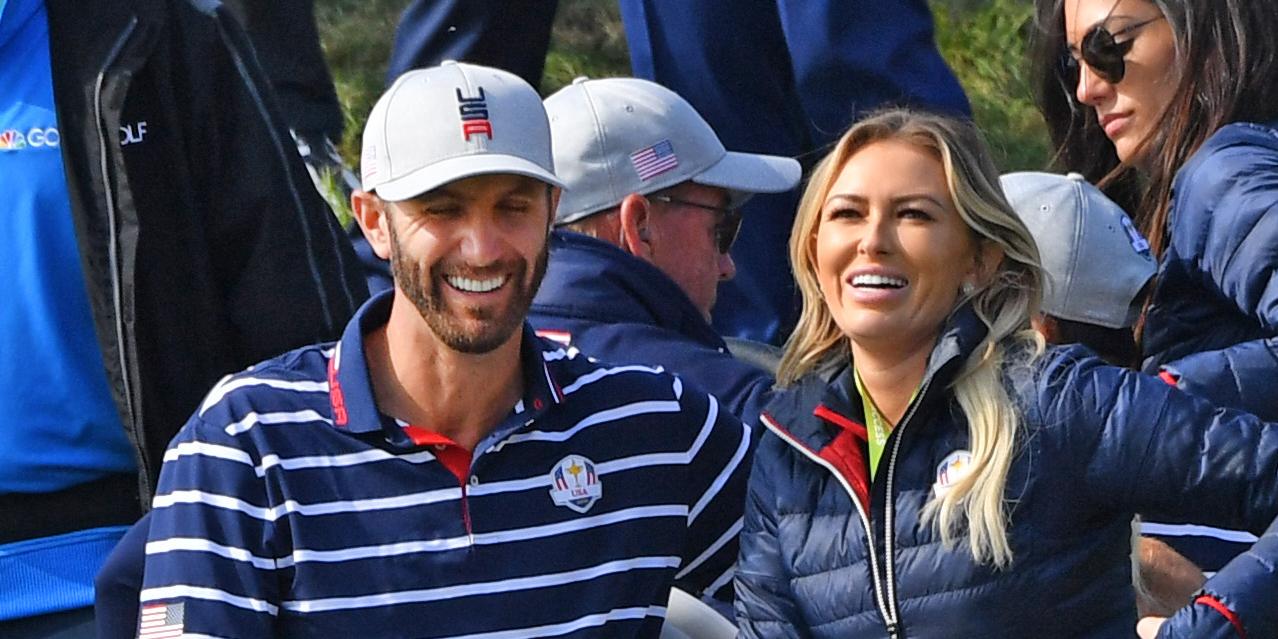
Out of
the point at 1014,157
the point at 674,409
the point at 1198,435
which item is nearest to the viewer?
the point at 1198,435

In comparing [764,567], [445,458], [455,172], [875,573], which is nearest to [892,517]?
[875,573]

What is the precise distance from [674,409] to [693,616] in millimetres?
323

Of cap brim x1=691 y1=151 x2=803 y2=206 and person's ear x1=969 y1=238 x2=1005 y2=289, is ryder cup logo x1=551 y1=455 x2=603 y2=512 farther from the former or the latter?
cap brim x1=691 y1=151 x2=803 y2=206

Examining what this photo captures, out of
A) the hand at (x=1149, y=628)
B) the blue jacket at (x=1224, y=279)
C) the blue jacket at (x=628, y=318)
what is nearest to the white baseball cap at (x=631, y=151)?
the blue jacket at (x=628, y=318)

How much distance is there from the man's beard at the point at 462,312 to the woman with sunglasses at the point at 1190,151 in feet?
3.49

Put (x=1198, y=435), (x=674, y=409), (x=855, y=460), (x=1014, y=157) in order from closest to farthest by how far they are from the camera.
Result: (x=1198, y=435) < (x=855, y=460) < (x=674, y=409) < (x=1014, y=157)

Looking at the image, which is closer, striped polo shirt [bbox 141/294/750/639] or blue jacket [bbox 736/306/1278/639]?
blue jacket [bbox 736/306/1278/639]

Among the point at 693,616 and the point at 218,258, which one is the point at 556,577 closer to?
the point at 693,616

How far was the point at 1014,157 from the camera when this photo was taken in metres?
6.88

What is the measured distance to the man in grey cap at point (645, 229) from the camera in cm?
400

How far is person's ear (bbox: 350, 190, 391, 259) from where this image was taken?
3.39 m

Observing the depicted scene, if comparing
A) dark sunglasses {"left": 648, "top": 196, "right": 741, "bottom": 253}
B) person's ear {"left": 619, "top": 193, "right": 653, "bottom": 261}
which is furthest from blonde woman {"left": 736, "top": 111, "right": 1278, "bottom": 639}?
dark sunglasses {"left": 648, "top": 196, "right": 741, "bottom": 253}

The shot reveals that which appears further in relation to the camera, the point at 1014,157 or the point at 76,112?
the point at 1014,157

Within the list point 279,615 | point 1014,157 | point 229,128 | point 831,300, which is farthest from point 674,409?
point 1014,157
